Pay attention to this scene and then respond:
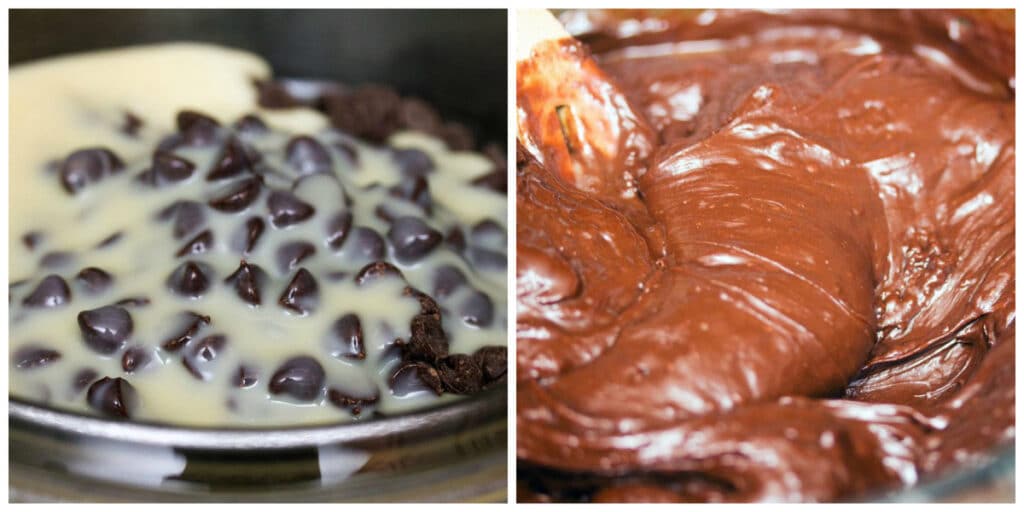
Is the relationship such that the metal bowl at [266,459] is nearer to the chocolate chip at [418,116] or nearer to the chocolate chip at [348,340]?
the chocolate chip at [348,340]

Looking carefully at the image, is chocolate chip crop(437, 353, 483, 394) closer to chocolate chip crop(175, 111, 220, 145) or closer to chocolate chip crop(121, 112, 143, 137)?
chocolate chip crop(175, 111, 220, 145)

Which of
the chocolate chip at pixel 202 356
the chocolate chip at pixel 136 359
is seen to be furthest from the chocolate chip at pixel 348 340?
the chocolate chip at pixel 136 359

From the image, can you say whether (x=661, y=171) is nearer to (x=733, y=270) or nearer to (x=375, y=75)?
(x=733, y=270)

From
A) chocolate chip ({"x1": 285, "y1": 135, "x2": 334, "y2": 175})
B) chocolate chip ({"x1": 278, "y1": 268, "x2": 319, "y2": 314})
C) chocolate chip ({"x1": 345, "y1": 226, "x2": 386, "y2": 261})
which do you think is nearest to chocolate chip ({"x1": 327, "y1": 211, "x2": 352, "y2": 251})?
chocolate chip ({"x1": 345, "y1": 226, "x2": 386, "y2": 261})

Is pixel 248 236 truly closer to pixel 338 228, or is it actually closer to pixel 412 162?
pixel 338 228

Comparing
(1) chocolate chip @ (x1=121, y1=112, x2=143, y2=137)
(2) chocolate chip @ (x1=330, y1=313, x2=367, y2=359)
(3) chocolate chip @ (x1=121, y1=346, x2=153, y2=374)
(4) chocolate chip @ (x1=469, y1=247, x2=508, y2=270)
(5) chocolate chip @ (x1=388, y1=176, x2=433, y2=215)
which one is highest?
(1) chocolate chip @ (x1=121, y1=112, x2=143, y2=137)

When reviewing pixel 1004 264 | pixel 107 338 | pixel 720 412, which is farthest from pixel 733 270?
pixel 107 338

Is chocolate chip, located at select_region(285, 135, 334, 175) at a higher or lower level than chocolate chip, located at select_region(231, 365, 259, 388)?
higher
